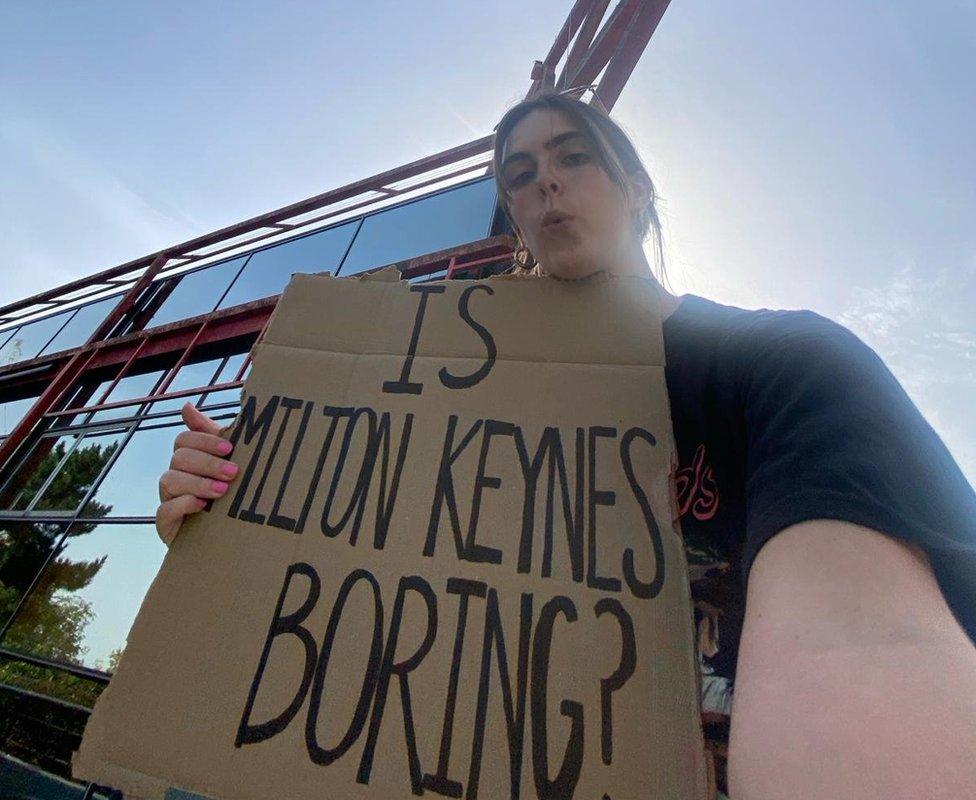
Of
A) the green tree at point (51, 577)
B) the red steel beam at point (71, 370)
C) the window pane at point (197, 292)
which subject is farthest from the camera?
the window pane at point (197, 292)

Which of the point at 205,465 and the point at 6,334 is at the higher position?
the point at 6,334

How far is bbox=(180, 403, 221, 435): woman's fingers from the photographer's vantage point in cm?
87

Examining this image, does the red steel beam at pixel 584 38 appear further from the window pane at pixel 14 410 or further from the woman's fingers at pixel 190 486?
the window pane at pixel 14 410

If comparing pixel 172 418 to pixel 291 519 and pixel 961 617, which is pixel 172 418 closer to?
pixel 291 519

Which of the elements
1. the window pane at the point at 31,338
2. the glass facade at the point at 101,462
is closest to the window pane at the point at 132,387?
the glass facade at the point at 101,462

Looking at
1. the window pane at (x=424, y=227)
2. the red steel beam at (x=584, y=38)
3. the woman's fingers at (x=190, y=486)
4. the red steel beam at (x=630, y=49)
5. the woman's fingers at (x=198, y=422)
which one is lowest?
the woman's fingers at (x=190, y=486)

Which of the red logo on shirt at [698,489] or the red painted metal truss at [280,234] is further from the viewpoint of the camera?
the red painted metal truss at [280,234]

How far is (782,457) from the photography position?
1.47ft

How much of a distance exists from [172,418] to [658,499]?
440 centimetres

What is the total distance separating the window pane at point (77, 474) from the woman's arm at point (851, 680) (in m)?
5.01

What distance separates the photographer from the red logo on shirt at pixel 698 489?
0.70 meters

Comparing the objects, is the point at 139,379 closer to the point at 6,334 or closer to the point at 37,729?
the point at 37,729

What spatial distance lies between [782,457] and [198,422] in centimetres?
95

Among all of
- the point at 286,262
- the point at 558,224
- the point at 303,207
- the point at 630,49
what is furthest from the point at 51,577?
the point at 630,49
